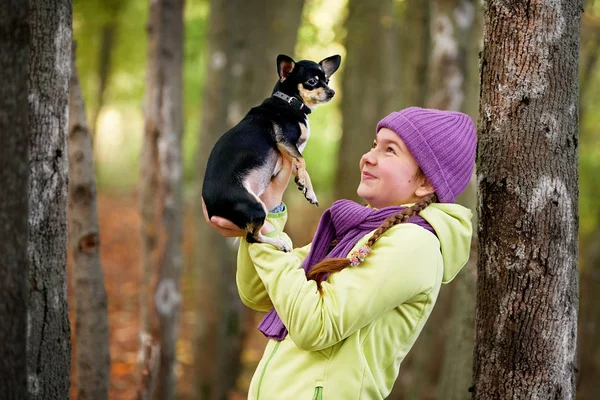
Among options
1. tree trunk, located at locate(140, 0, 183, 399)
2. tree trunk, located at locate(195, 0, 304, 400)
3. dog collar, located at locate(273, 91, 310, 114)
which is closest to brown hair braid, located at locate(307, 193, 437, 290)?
dog collar, located at locate(273, 91, 310, 114)

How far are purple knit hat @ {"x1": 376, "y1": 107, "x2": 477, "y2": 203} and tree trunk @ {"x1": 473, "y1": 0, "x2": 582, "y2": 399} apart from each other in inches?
11.2

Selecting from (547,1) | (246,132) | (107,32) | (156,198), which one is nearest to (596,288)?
(156,198)

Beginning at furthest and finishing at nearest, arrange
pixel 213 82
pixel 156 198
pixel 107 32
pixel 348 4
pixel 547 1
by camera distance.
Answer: pixel 107 32 < pixel 348 4 < pixel 213 82 < pixel 156 198 < pixel 547 1

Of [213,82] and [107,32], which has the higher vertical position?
[107,32]

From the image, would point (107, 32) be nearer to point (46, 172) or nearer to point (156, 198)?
point (156, 198)

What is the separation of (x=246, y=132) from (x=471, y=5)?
432 centimetres

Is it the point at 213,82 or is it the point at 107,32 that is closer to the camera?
the point at 213,82

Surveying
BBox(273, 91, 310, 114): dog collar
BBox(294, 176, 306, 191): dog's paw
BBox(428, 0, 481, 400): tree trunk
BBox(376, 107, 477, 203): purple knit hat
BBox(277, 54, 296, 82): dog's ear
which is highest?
BBox(428, 0, 481, 400): tree trunk

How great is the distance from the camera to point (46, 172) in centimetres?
292

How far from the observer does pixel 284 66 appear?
2.89m

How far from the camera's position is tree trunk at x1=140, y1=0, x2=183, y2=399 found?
6188mm

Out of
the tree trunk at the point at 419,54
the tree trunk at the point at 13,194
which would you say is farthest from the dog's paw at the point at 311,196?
the tree trunk at the point at 419,54

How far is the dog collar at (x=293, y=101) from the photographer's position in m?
2.86

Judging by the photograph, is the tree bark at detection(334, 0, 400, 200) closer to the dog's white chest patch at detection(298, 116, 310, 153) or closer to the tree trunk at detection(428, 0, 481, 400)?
the tree trunk at detection(428, 0, 481, 400)
